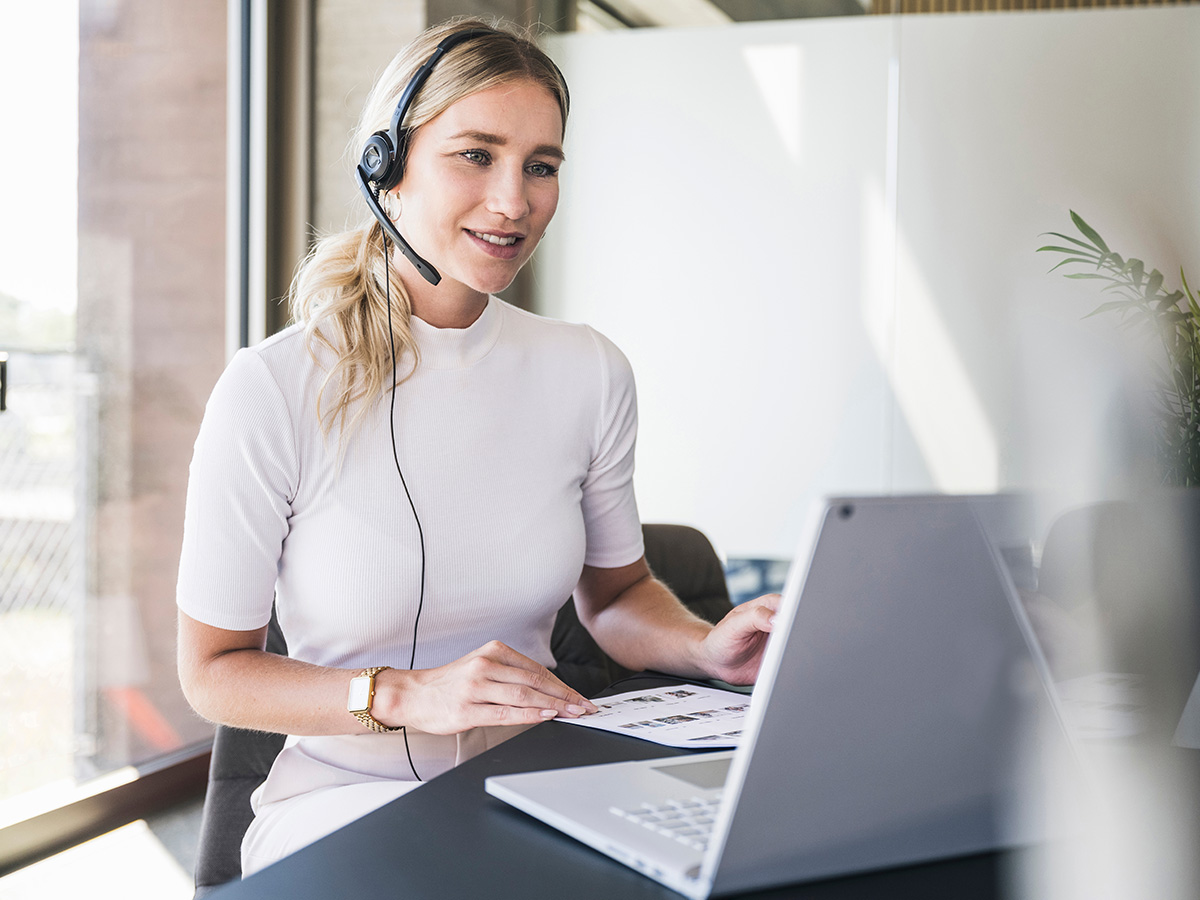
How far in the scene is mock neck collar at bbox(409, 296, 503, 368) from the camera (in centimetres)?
119

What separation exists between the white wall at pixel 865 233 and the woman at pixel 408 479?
2021 millimetres

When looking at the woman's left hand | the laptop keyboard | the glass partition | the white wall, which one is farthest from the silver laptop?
the white wall

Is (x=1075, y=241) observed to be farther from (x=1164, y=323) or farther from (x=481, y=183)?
(x=481, y=183)

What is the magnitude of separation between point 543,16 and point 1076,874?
3.35 meters

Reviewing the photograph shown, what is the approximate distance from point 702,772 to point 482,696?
0.21 metres

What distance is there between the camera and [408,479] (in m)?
1.13

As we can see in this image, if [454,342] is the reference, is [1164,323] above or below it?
above

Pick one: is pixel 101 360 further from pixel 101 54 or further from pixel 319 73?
pixel 319 73

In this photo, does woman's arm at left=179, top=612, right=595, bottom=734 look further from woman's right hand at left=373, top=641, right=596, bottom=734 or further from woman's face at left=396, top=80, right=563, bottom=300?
woman's face at left=396, top=80, right=563, bottom=300

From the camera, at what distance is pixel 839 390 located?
10.5 ft

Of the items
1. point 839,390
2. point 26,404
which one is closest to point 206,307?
point 26,404

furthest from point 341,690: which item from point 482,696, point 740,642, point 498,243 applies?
point 498,243

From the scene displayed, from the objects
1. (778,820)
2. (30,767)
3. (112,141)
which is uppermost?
(112,141)

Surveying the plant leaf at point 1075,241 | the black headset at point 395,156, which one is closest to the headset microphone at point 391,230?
the black headset at point 395,156
